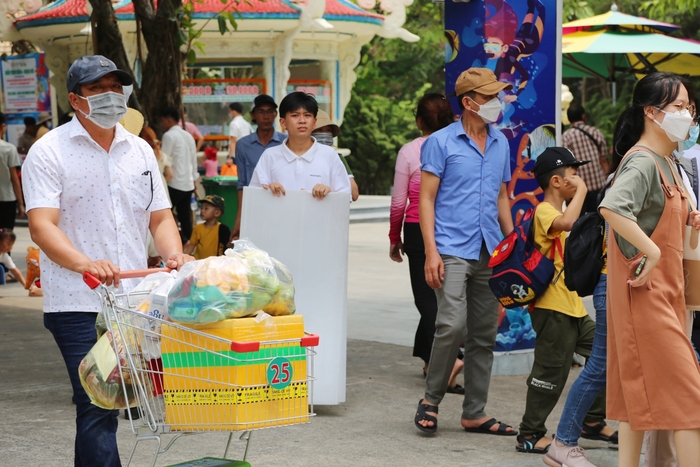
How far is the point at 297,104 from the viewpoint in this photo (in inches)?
262

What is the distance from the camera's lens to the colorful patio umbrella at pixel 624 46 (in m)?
12.1

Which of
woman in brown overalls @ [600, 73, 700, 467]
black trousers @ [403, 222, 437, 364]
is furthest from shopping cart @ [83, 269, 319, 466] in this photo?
black trousers @ [403, 222, 437, 364]

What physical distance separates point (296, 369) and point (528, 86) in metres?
4.59

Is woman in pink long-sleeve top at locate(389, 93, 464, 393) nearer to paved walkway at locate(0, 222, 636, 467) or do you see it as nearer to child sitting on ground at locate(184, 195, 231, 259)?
paved walkway at locate(0, 222, 636, 467)

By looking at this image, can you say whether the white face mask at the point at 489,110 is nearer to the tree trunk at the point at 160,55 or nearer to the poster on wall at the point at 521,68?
the poster on wall at the point at 521,68

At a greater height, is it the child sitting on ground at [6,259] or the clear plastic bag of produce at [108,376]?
the clear plastic bag of produce at [108,376]

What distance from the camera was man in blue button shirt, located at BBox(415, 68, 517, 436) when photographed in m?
6.03

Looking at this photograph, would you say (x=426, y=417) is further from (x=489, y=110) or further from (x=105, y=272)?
(x=105, y=272)

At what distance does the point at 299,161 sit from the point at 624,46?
6.60 m

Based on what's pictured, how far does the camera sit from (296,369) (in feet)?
11.6

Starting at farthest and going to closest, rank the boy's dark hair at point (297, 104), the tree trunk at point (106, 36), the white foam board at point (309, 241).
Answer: the tree trunk at point (106, 36) < the boy's dark hair at point (297, 104) < the white foam board at point (309, 241)

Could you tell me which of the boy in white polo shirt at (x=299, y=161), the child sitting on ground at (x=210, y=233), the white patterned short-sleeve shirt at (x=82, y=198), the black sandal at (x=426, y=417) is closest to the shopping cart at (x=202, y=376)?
the white patterned short-sleeve shirt at (x=82, y=198)

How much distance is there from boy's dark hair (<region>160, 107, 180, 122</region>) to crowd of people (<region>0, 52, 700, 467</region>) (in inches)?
197

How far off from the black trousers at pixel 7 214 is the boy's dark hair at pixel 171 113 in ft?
9.10
